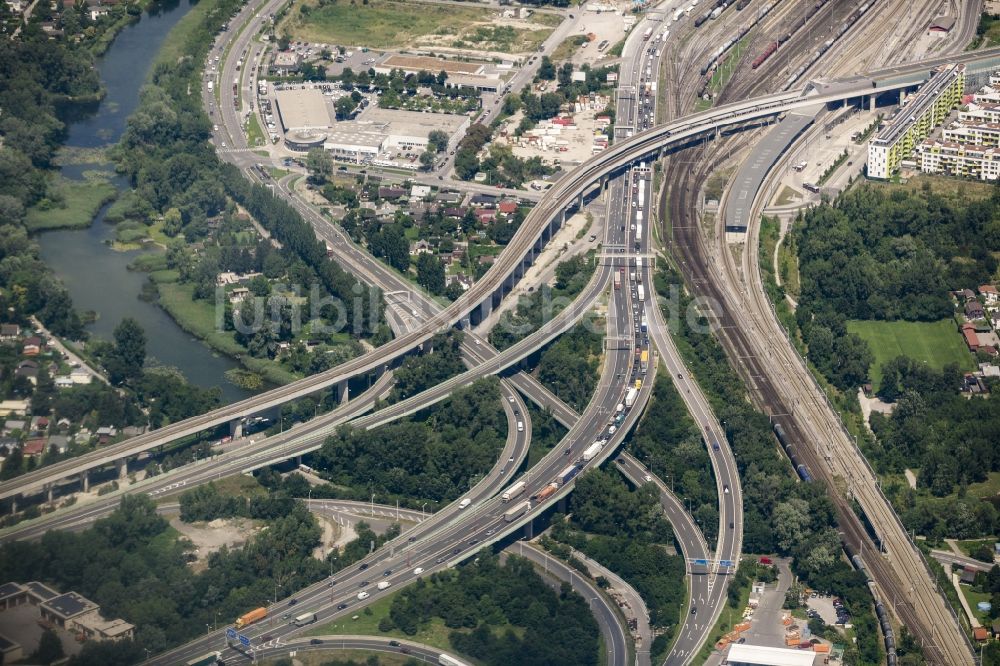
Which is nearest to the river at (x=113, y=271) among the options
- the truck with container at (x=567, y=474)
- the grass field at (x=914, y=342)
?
the truck with container at (x=567, y=474)

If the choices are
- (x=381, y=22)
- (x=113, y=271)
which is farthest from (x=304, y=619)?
(x=381, y=22)

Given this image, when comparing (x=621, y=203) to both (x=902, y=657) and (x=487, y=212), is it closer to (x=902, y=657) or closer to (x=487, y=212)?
(x=487, y=212)

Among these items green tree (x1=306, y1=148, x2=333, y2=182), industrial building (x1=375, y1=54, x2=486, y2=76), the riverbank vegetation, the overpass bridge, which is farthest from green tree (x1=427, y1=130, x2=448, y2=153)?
the riverbank vegetation

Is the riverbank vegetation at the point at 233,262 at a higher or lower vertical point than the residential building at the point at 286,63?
lower

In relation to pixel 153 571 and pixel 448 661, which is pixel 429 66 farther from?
pixel 448 661

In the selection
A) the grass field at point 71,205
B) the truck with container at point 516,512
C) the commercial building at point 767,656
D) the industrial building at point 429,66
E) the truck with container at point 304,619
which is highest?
the industrial building at point 429,66

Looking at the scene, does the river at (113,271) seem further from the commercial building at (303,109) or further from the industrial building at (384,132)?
the industrial building at (384,132)
